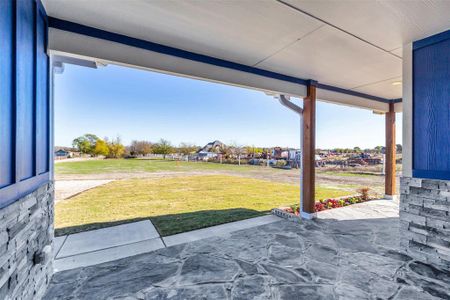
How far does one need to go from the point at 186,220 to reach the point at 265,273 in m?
2.13

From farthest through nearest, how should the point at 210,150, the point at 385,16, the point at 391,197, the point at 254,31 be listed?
1. the point at 210,150
2. the point at 391,197
3. the point at 254,31
4. the point at 385,16

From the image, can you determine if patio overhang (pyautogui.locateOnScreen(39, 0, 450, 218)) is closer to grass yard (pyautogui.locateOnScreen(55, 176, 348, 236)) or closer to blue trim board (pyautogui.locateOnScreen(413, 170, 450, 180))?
blue trim board (pyautogui.locateOnScreen(413, 170, 450, 180))

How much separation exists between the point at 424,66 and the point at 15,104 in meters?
4.04

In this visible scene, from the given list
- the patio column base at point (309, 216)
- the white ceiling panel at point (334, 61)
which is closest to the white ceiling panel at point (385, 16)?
the white ceiling panel at point (334, 61)

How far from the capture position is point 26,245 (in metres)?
1.59

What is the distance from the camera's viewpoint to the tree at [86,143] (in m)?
28.9

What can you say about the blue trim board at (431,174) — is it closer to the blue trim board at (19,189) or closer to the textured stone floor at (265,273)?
the textured stone floor at (265,273)

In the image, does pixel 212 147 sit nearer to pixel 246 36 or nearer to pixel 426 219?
pixel 246 36

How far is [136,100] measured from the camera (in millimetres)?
20219

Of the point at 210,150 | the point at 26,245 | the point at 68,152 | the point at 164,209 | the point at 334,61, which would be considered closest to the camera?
the point at 26,245

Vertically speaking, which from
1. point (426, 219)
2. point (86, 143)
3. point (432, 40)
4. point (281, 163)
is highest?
point (432, 40)

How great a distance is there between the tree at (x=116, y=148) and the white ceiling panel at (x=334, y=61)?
29636mm

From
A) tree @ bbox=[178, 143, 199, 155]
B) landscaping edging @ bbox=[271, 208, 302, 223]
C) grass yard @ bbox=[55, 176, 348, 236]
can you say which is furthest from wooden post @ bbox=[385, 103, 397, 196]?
tree @ bbox=[178, 143, 199, 155]

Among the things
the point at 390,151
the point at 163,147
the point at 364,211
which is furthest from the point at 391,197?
the point at 163,147
